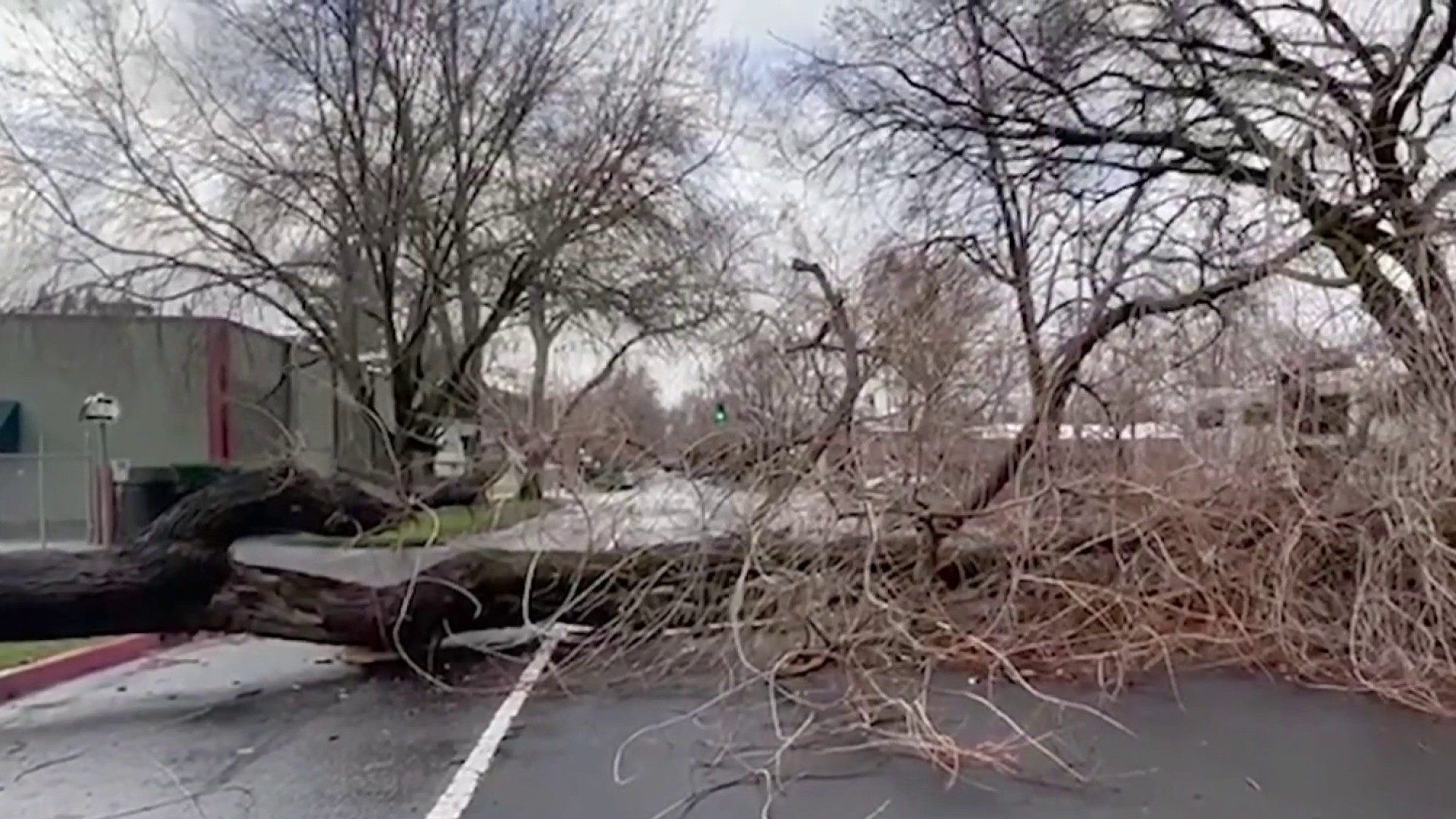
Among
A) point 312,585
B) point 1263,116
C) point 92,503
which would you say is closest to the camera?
point 312,585

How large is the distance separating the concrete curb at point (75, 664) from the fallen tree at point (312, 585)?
2.57 feet

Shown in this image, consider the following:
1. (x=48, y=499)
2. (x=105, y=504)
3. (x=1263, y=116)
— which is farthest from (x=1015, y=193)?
(x=48, y=499)

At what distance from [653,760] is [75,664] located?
600 cm

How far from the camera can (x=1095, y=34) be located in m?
13.2

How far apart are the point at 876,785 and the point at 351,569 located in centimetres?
549

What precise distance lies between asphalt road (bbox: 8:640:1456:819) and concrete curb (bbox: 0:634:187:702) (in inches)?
11.9

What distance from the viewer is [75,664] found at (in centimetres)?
1009

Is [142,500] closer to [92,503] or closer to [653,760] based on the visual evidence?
[92,503]

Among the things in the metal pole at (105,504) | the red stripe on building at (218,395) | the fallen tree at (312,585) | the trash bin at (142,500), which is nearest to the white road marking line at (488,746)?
the fallen tree at (312,585)

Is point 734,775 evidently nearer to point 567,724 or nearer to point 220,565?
point 567,724

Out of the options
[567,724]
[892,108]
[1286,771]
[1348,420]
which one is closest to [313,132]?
[892,108]

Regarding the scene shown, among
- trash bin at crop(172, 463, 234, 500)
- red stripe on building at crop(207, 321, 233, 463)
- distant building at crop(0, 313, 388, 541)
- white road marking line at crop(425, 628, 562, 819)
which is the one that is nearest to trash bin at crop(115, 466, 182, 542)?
trash bin at crop(172, 463, 234, 500)

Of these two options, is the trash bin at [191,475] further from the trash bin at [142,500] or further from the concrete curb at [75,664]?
the concrete curb at [75,664]

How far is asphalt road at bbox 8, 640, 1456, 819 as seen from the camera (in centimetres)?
584
